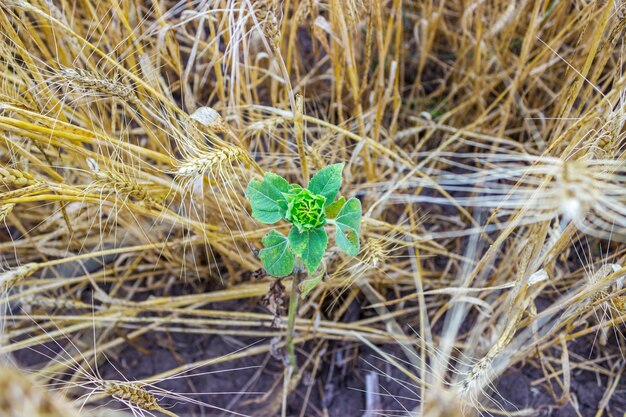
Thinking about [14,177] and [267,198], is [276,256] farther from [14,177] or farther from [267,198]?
[14,177]

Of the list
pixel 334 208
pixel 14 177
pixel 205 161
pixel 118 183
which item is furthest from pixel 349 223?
pixel 14 177

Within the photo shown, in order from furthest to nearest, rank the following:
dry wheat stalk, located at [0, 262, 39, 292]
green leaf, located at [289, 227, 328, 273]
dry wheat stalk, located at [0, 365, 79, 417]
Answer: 1. dry wheat stalk, located at [0, 262, 39, 292]
2. green leaf, located at [289, 227, 328, 273]
3. dry wheat stalk, located at [0, 365, 79, 417]

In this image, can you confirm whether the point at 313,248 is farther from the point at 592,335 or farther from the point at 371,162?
the point at 592,335

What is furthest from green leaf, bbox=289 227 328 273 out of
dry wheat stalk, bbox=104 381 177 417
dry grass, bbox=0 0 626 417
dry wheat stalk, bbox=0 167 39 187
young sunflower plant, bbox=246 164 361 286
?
dry wheat stalk, bbox=0 167 39 187

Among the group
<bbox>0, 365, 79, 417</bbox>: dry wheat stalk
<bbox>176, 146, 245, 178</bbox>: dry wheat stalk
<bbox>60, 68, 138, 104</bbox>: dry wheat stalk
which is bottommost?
<bbox>176, 146, 245, 178</bbox>: dry wheat stalk

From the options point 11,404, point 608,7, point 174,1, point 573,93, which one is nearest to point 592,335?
point 573,93

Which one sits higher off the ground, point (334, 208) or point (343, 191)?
point (334, 208)

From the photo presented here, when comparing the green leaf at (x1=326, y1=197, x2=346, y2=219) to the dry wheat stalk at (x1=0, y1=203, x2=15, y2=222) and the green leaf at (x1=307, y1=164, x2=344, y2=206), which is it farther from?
the dry wheat stalk at (x1=0, y1=203, x2=15, y2=222)
